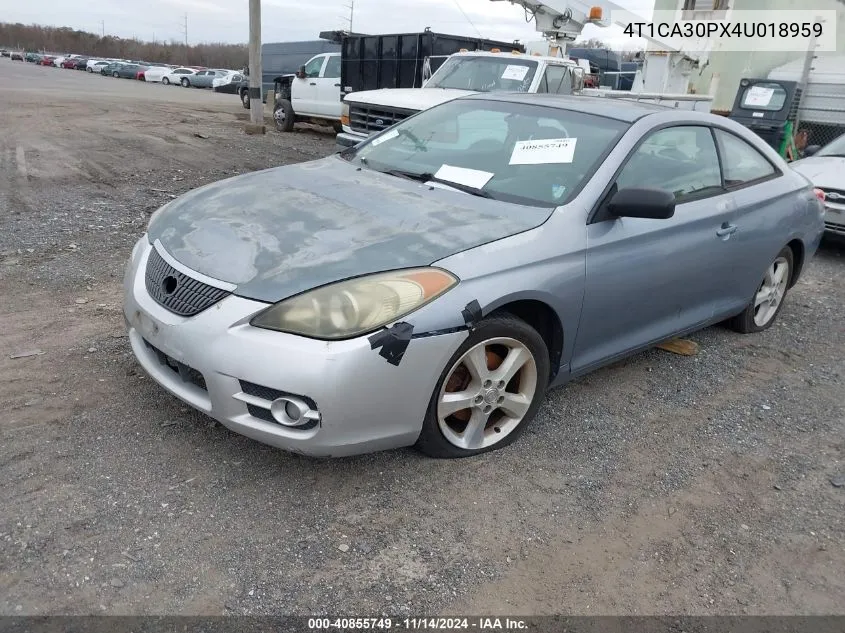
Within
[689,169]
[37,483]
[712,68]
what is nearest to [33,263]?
[37,483]

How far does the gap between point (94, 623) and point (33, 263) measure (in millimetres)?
3844

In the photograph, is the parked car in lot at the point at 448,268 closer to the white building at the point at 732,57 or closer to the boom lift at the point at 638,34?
the boom lift at the point at 638,34

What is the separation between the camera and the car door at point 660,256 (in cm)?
330

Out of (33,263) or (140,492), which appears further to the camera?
(33,263)

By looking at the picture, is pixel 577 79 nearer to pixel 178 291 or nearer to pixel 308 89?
pixel 308 89

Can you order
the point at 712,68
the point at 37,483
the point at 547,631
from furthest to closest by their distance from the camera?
the point at 712,68 < the point at 37,483 < the point at 547,631

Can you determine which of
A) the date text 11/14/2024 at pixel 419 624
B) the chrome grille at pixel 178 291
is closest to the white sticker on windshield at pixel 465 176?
the chrome grille at pixel 178 291

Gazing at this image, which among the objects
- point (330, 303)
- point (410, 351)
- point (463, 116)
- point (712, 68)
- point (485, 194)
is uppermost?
point (712, 68)

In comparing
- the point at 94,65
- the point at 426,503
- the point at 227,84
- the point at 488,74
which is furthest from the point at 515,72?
the point at 94,65

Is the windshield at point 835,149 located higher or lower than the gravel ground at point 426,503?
higher

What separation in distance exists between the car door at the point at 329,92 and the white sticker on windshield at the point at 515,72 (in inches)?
247

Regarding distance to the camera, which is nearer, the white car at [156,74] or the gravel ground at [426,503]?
the gravel ground at [426,503]

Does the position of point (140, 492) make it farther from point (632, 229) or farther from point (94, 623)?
point (632, 229)

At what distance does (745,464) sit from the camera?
3293mm
